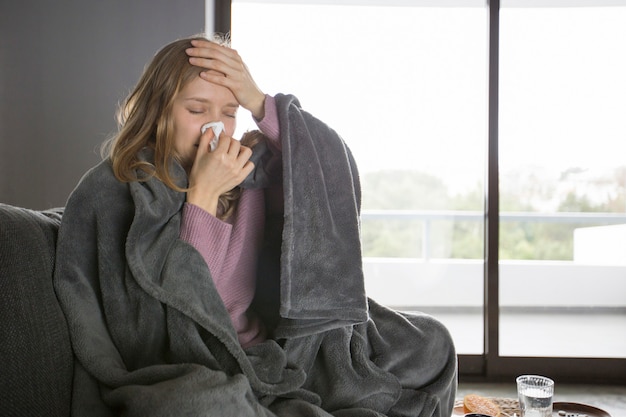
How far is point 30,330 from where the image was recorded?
44.2 inches

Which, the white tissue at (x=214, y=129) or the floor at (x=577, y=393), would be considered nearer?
the white tissue at (x=214, y=129)

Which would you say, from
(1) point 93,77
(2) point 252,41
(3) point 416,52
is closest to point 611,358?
(3) point 416,52

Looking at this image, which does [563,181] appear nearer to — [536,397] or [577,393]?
[577,393]

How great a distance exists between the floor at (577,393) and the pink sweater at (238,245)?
149cm

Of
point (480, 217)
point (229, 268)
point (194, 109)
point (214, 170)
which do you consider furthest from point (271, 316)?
point (480, 217)

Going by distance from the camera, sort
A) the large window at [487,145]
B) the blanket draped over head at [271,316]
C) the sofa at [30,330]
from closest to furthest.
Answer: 1. the sofa at [30,330]
2. the blanket draped over head at [271,316]
3. the large window at [487,145]

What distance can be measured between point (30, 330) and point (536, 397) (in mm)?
995

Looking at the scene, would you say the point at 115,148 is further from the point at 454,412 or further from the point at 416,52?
the point at 416,52

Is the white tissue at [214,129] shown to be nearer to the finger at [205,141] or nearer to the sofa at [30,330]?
the finger at [205,141]

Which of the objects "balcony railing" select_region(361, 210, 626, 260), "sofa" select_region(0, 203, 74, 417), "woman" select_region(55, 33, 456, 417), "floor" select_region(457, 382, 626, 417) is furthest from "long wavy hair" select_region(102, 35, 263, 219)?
"floor" select_region(457, 382, 626, 417)

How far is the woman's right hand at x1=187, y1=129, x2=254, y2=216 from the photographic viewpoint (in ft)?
4.42

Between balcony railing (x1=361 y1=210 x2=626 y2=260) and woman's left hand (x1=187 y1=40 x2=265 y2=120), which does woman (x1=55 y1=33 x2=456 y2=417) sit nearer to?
woman's left hand (x1=187 y1=40 x2=265 y2=120)

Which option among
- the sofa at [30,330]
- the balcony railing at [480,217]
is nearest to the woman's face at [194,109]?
the sofa at [30,330]

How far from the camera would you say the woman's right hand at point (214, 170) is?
1348 millimetres
